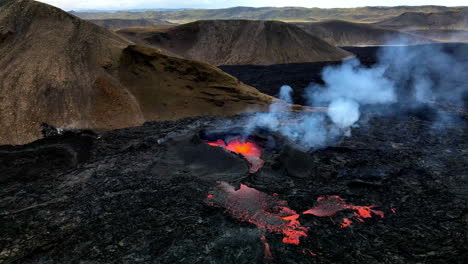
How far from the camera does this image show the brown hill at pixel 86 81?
13.6 meters

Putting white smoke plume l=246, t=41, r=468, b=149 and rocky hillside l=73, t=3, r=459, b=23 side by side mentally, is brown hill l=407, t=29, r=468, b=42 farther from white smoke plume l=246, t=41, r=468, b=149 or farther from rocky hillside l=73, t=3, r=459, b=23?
white smoke plume l=246, t=41, r=468, b=149

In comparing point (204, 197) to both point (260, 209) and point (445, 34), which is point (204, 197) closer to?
point (260, 209)

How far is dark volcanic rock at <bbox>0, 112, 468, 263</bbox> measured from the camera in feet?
20.3

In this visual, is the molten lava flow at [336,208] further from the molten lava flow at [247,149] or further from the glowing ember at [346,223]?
the molten lava flow at [247,149]

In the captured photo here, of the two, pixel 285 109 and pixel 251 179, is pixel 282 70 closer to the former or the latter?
pixel 285 109

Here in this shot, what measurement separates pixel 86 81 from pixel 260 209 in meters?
12.8

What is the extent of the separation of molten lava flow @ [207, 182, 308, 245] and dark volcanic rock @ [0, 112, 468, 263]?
0.22 m

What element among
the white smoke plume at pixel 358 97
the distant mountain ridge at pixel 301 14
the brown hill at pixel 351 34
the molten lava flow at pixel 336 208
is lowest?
the molten lava flow at pixel 336 208

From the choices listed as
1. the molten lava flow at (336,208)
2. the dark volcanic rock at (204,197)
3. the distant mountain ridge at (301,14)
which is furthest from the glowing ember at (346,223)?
the distant mountain ridge at (301,14)

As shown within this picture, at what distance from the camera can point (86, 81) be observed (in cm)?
1533

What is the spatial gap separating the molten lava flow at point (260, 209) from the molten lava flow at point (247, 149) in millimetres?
1618

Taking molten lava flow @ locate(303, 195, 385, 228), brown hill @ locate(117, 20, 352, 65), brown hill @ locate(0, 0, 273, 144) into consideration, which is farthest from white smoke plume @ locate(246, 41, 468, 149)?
brown hill @ locate(117, 20, 352, 65)

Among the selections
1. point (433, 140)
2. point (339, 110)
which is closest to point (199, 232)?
point (433, 140)

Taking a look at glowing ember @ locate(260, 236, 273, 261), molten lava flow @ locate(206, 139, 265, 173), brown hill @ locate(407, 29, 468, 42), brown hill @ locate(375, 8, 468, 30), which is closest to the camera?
glowing ember @ locate(260, 236, 273, 261)
